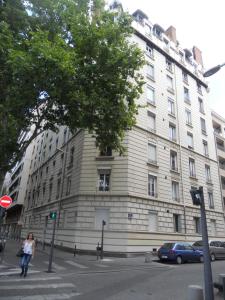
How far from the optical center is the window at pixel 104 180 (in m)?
21.0

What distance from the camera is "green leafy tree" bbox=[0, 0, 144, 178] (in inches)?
441

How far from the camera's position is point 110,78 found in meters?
12.8

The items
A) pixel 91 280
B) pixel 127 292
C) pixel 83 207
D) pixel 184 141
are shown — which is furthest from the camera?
pixel 184 141

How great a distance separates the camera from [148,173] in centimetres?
2247

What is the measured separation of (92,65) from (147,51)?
57.1ft

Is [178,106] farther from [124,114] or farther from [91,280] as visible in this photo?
[91,280]

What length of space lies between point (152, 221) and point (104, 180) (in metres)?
4.98

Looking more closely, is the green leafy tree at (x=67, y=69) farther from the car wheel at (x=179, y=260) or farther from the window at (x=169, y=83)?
the window at (x=169, y=83)

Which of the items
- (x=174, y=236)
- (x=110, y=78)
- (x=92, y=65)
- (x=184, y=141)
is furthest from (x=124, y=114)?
(x=184, y=141)

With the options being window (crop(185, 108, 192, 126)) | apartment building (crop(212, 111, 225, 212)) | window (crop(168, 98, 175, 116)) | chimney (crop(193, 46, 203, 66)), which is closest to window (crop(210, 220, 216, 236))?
apartment building (crop(212, 111, 225, 212))

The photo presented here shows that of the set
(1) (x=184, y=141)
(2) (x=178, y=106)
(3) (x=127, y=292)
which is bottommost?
(3) (x=127, y=292)

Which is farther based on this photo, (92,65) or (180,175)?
(180,175)

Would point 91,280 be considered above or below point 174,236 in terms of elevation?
below

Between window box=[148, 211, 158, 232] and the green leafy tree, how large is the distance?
9.71m
